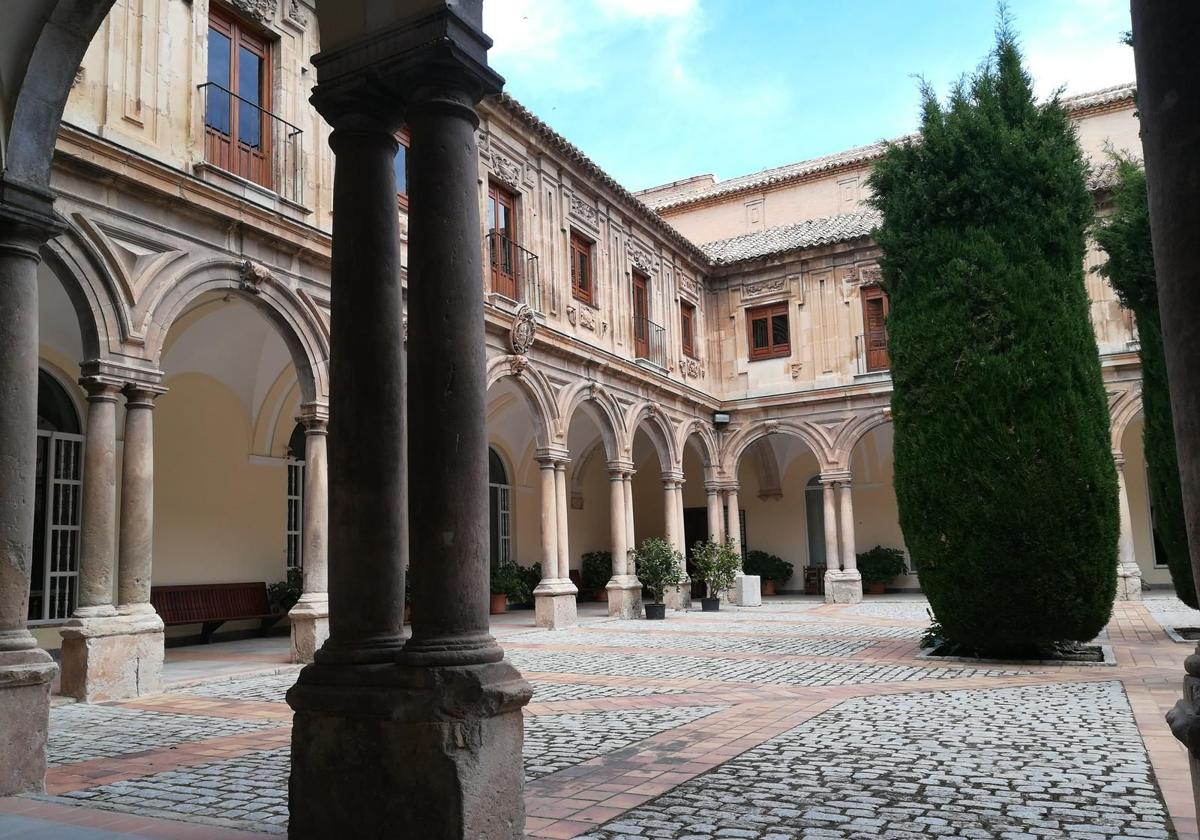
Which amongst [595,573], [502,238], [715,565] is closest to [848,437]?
[715,565]

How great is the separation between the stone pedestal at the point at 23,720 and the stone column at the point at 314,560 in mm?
5575

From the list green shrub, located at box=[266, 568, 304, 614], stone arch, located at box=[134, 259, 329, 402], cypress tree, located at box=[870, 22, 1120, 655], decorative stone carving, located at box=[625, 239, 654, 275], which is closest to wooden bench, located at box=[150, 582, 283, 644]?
green shrub, located at box=[266, 568, 304, 614]

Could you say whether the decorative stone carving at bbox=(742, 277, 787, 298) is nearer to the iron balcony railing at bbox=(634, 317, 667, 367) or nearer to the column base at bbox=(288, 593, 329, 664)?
the iron balcony railing at bbox=(634, 317, 667, 367)

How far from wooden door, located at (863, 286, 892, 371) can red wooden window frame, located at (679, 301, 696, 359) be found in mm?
3810

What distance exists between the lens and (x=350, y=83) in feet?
13.2

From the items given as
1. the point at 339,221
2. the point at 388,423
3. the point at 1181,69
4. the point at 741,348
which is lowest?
the point at 388,423

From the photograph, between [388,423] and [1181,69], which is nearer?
[1181,69]

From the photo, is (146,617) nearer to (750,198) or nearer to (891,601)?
(891,601)

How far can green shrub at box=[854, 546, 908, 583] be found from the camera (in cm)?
2389

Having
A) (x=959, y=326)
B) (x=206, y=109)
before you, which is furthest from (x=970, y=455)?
(x=206, y=109)

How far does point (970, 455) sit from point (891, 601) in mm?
12353

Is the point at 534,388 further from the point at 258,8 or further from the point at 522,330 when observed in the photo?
the point at 258,8

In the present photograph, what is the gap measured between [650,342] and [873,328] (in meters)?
5.23

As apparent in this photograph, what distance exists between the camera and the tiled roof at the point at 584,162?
1540 cm
